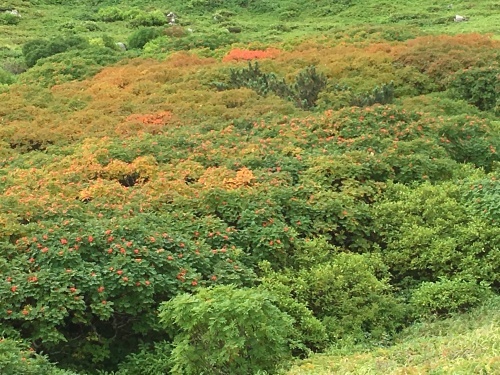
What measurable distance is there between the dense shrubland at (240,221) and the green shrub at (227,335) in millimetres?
17

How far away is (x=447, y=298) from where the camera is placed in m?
7.58

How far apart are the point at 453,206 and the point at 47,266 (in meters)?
5.60

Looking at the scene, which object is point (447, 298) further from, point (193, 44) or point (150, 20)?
point (150, 20)

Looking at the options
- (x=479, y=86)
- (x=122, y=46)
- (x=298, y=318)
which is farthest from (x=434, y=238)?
(x=122, y=46)

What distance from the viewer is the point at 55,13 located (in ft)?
141

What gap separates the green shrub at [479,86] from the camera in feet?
→ 51.5

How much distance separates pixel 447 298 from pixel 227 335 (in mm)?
2993

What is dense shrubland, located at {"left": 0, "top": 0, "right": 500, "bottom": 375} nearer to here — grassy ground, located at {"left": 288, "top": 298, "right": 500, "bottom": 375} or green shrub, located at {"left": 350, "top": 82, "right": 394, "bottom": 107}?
green shrub, located at {"left": 350, "top": 82, "right": 394, "bottom": 107}

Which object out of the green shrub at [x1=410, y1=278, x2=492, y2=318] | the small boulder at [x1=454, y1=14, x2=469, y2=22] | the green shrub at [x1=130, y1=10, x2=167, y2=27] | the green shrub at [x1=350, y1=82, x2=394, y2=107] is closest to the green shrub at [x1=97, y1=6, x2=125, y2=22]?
the green shrub at [x1=130, y1=10, x2=167, y2=27]

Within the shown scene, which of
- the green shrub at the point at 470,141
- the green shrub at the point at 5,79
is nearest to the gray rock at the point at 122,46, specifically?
the green shrub at the point at 5,79

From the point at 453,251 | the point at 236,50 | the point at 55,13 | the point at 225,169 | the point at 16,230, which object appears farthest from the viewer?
the point at 55,13

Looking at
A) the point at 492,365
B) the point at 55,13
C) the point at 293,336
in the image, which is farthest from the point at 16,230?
the point at 55,13

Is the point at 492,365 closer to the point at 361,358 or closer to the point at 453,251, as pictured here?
the point at 361,358

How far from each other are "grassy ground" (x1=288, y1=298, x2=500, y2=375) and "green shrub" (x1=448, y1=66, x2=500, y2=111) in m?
9.67
